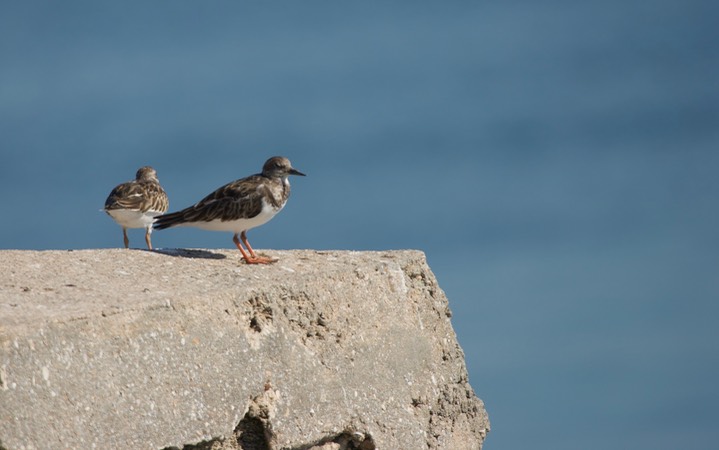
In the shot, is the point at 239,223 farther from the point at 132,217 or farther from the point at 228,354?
the point at 132,217

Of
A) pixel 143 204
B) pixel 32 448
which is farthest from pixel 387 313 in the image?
pixel 143 204

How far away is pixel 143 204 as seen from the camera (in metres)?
15.5

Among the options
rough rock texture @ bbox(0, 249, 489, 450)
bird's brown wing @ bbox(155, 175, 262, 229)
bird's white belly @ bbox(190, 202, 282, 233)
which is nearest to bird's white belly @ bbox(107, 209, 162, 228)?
bird's brown wing @ bbox(155, 175, 262, 229)

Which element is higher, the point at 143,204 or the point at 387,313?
the point at 143,204

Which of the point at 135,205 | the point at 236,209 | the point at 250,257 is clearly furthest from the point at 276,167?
the point at 135,205

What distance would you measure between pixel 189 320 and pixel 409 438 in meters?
2.35

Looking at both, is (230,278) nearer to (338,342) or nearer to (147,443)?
(338,342)

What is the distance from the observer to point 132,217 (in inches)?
610

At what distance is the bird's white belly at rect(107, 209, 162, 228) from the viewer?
1544 cm

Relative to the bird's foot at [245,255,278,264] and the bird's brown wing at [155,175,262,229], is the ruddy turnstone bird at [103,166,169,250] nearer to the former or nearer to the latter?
the bird's brown wing at [155,175,262,229]

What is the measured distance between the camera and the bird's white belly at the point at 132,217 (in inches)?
608

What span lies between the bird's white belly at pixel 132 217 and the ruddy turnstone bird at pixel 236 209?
3362mm

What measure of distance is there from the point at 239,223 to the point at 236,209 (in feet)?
0.54

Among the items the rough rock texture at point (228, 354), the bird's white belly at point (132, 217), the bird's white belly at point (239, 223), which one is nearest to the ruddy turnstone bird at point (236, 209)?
the bird's white belly at point (239, 223)
